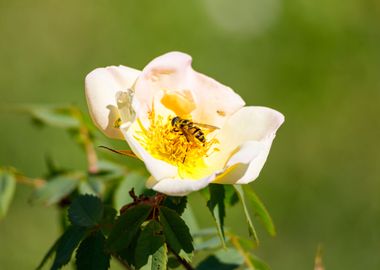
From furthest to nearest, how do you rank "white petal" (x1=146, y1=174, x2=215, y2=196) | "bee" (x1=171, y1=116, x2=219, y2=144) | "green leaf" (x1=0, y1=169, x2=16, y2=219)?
"green leaf" (x1=0, y1=169, x2=16, y2=219), "bee" (x1=171, y1=116, x2=219, y2=144), "white petal" (x1=146, y1=174, x2=215, y2=196)

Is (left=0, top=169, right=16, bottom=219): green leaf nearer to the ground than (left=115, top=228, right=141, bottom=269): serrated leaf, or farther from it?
nearer to the ground

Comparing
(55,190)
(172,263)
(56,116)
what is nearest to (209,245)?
(172,263)

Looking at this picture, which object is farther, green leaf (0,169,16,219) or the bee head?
green leaf (0,169,16,219)

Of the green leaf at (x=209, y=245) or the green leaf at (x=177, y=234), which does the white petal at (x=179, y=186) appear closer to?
the green leaf at (x=177, y=234)

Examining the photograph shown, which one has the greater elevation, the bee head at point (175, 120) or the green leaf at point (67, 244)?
the bee head at point (175, 120)

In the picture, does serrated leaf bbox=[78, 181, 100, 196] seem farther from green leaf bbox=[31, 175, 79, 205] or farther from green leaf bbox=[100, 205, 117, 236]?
green leaf bbox=[100, 205, 117, 236]

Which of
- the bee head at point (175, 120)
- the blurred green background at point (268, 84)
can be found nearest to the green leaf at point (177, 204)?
the bee head at point (175, 120)

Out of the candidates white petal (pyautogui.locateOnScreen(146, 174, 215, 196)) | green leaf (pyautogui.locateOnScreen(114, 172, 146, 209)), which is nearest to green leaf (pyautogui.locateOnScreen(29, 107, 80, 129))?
green leaf (pyautogui.locateOnScreen(114, 172, 146, 209))
